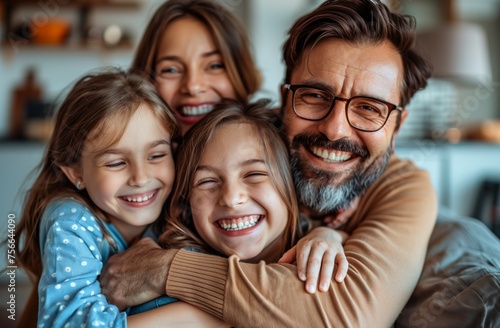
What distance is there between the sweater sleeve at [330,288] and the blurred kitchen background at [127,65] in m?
3.24

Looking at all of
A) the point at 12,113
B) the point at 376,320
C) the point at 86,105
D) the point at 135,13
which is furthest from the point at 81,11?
the point at 376,320

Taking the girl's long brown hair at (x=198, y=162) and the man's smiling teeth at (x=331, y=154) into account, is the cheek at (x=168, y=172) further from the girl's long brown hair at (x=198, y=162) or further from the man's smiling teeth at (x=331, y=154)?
the man's smiling teeth at (x=331, y=154)

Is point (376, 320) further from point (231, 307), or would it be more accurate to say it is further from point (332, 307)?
point (231, 307)

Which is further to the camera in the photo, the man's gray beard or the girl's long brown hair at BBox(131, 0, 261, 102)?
the girl's long brown hair at BBox(131, 0, 261, 102)

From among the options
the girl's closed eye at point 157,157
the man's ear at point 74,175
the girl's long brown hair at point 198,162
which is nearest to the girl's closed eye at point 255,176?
the girl's long brown hair at point 198,162

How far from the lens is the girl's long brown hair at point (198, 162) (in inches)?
51.4

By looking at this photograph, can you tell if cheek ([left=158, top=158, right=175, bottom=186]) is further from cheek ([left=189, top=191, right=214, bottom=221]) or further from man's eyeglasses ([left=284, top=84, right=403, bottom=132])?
man's eyeglasses ([left=284, top=84, right=403, bottom=132])

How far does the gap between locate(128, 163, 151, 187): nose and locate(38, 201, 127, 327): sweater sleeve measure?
0.15 metres

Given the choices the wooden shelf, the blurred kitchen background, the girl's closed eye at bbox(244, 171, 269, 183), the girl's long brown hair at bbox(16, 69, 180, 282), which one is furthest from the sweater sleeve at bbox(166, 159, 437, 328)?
the wooden shelf

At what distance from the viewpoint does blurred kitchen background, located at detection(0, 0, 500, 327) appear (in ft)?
14.7

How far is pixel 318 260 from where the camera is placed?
3.70 feet

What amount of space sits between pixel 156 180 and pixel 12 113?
12.8 ft

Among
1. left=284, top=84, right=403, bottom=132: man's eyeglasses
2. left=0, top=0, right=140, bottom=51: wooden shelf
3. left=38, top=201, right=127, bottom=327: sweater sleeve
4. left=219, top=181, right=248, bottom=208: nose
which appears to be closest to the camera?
left=38, top=201, right=127, bottom=327: sweater sleeve

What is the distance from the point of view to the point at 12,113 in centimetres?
468
